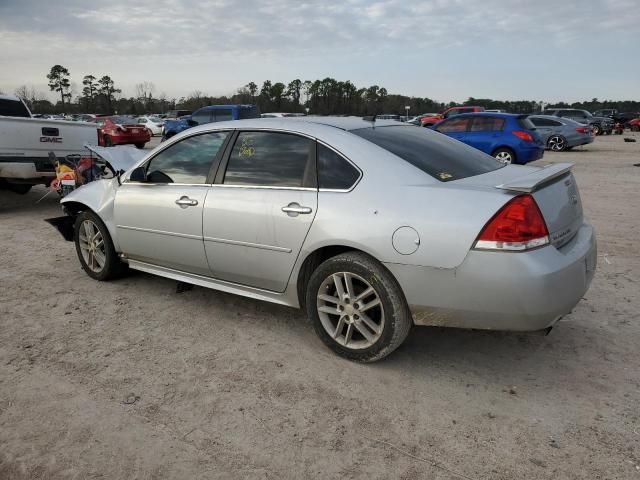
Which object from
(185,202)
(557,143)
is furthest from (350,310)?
(557,143)

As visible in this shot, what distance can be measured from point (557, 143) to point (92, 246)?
19.5 m

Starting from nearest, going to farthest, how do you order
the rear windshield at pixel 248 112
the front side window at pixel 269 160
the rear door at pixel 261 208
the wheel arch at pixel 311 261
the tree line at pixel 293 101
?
the wheel arch at pixel 311 261, the rear door at pixel 261 208, the front side window at pixel 269 160, the rear windshield at pixel 248 112, the tree line at pixel 293 101

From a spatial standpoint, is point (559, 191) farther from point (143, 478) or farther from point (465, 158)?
point (143, 478)

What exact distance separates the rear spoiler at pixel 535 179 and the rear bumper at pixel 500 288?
1.14 feet

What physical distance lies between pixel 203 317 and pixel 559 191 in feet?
9.03

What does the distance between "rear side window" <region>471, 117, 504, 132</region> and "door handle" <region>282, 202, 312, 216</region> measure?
11338 mm

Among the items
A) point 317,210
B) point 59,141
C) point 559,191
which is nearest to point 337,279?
point 317,210

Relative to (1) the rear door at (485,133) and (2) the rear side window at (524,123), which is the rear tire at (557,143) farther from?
(1) the rear door at (485,133)

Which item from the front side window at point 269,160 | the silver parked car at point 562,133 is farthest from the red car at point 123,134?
the front side window at point 269,160

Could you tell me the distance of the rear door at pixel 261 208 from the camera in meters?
3.39

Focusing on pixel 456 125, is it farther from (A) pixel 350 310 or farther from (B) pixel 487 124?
(A) pixel 350 310

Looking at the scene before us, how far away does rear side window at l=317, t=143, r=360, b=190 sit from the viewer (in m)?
3.23

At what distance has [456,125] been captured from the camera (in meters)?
14.1

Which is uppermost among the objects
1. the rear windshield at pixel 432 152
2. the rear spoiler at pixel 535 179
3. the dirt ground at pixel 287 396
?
the rear windshield at pixel 432 152
